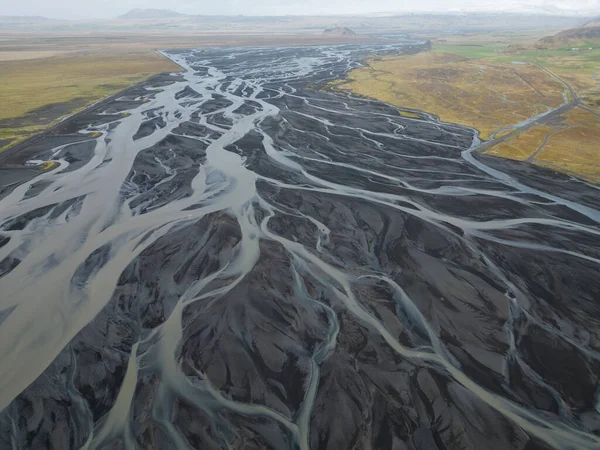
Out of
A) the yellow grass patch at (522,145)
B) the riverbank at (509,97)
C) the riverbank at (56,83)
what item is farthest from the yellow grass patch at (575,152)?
the riverbank at (56,83)

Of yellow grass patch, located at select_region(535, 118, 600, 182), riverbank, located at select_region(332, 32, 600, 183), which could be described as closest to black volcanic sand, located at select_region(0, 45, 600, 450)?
yellow grass patch, located at select_region(535, 118, 600, 182)

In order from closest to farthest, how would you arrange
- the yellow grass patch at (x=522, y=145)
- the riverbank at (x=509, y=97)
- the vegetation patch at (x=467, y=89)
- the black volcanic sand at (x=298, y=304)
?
the black volcanic sand at (x=298, y=304) < the yellow grass patch at (x=522, y=145) < the riverbank at (x=509, y=97) < the vegetation patch at (x=467, y=89)

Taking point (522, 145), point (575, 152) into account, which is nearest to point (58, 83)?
point (522, 145)

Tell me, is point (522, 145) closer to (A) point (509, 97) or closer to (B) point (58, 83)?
(A) point (509, 97)

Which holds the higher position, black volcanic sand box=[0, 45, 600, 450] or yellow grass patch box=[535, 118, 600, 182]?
black volcanic sand box=[0, 45, 600, 450]

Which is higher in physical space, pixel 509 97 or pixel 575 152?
pixel 575 152

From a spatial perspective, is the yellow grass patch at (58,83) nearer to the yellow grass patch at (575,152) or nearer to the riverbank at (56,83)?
the riverbank at (56,83)

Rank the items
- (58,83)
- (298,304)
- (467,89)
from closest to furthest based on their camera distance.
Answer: (298,304), (467,89), (58,83)

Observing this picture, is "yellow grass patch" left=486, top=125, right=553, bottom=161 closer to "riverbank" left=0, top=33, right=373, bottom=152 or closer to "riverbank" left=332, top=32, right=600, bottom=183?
"riverbank" left=332, top=32, right=600, bottom=183

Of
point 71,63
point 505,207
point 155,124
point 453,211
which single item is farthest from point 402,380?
point 71,63
